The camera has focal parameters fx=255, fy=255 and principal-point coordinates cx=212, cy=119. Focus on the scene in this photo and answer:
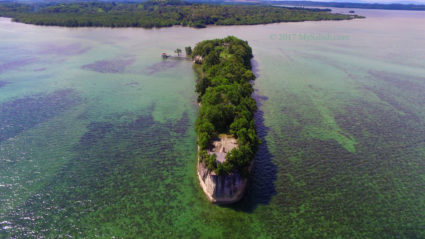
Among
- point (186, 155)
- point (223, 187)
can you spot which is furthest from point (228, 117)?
point (223, 187)

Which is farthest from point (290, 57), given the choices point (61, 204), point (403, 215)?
point (61, 204)

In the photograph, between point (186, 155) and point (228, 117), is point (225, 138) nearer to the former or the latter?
point (228, 117)

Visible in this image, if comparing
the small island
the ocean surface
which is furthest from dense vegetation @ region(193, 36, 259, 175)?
A: the ocean surface

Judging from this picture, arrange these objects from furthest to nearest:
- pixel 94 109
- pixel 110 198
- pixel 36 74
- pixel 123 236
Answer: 1. pixel 36 74
2. pixel 94 109
3. pixel 110 198
4. pixel 123 236

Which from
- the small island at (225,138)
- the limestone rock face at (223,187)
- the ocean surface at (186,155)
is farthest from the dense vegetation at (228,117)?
the ocean surface at (186,155)

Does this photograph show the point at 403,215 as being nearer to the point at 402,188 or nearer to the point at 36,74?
the point at 402,188

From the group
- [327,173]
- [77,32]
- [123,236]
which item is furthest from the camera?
[77,32]

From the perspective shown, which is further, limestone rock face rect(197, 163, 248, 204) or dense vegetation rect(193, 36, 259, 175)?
dense vegetation rect(193, 36, 259, 175)

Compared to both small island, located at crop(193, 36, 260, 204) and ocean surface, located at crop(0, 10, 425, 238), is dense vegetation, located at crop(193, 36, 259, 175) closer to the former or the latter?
small island, located at crop(193, 36, 260, 204)
